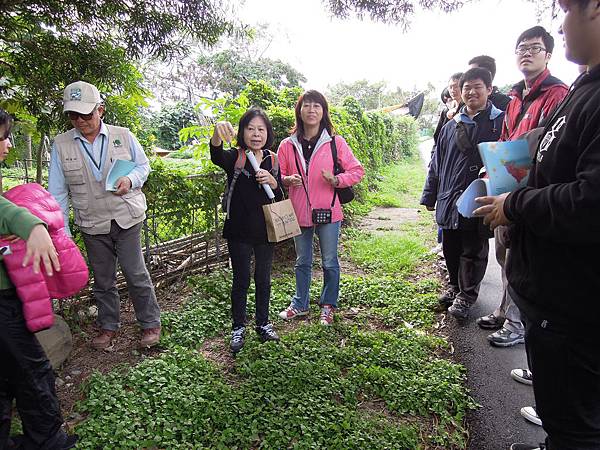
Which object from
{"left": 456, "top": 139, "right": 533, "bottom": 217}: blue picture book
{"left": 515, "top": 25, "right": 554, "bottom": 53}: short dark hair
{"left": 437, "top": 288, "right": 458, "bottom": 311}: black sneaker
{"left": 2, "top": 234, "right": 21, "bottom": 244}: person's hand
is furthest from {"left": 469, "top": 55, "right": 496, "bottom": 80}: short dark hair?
{"left": 2, "top": 234, "right": 21, "bottom": 244}: person's hand

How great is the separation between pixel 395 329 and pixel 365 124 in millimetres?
8904

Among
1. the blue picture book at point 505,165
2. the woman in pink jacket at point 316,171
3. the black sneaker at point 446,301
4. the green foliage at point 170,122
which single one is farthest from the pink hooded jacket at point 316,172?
the green foliage at point 170,122

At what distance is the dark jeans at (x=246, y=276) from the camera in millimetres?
3172

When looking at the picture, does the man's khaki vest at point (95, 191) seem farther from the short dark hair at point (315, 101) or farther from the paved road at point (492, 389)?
the paved road at point (492, 389)

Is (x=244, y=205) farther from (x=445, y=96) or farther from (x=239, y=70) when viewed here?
(x=239, y=70)

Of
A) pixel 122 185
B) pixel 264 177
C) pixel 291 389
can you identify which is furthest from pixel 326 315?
pixel 122 185

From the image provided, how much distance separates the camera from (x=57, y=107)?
3406mm

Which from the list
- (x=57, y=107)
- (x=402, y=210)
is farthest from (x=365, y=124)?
(x=57, y=107)

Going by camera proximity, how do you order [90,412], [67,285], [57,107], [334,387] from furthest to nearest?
1. [57,107]
2. [334,387]
3. [90,412]
4. [67,285]

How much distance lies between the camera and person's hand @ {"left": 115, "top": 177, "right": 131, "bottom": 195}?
294 cm

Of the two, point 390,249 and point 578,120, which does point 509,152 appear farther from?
point 390,249

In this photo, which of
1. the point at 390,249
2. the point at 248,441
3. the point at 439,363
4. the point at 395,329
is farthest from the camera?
the point at 390,249

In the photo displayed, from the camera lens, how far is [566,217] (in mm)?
1329

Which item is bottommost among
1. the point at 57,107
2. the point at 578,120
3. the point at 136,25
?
the point at 578,120
